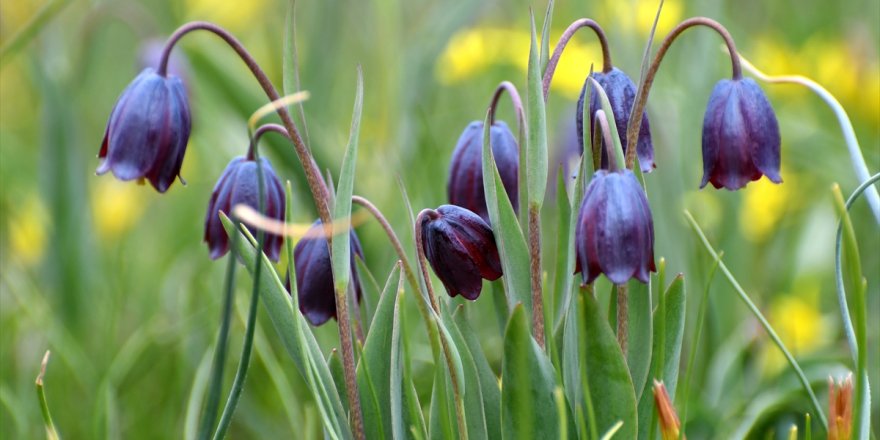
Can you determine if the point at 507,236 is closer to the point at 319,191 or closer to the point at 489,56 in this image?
the point at 319,191

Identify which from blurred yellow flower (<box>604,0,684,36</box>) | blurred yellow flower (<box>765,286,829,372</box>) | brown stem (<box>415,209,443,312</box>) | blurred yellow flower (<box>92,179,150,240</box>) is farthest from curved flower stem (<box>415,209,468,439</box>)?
blurred yellow flower (<box>92,179,150,240</box>)

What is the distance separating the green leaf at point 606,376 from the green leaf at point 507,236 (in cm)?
11

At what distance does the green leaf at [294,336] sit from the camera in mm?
1339

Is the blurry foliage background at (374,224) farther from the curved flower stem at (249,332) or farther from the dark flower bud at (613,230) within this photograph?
the dark flower bud at (613,230)

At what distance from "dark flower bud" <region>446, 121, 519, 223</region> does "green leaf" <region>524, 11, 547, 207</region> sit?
0.21 metres

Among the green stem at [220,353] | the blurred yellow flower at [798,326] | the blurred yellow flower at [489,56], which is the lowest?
the blurred yellow flower at [798,326]

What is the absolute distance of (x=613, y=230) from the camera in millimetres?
1201

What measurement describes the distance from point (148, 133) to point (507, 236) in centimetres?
53

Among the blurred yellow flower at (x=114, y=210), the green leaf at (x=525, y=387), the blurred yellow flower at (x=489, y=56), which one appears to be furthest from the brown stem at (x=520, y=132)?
the blurred yellow flower at (x=114, y=210)

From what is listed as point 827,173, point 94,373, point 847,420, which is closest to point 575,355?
point 847,420

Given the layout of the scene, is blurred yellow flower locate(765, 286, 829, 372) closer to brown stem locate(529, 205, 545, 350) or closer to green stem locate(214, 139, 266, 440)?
brown stem locate(529, 205, 545, 350)

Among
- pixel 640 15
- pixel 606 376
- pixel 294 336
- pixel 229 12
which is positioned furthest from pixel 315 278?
pixel 229 12

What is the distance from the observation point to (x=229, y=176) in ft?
4.79

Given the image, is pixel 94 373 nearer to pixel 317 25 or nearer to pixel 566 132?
pixel 566 132
